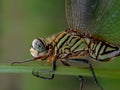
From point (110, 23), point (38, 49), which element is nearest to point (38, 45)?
point (38, 49)

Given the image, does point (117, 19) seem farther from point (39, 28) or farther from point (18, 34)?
point (18, 34)

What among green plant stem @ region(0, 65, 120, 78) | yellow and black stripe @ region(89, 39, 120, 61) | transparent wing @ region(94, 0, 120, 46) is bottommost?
green plant stem @ region(0, 65, 120, 78)

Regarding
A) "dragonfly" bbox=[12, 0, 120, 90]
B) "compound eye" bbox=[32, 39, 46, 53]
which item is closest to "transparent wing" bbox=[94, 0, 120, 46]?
"dragonfly" bbox=[12, 0, 120, 90]

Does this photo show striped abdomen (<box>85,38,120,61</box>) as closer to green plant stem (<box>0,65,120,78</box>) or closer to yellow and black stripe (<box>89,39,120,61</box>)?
yellow and black stripe (<box>89,39,120,61</box>)

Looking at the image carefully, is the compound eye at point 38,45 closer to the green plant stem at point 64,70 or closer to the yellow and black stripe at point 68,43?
the yellow and black stripe at point 68,43

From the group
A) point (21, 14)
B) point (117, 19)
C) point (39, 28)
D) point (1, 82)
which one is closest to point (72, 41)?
point (117, 19)

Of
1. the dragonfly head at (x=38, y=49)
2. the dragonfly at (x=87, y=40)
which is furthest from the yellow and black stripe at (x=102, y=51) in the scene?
the dragonfly head at (x=38, y=49)
